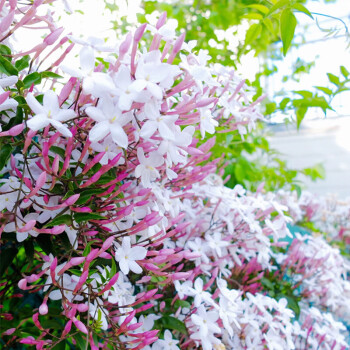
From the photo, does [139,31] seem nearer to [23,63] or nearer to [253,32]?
[23,63]

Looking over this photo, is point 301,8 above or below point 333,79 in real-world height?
above

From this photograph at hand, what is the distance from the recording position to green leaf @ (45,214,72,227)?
1.44 ft

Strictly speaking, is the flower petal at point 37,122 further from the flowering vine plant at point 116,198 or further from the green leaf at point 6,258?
the green leaf at point 6,258

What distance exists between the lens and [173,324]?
646 mm

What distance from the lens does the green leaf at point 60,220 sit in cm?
44

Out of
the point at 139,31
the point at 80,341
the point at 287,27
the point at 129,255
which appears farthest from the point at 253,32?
the point at 80,341

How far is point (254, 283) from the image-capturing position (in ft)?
2.85

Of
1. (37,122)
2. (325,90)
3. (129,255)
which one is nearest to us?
(37,122)

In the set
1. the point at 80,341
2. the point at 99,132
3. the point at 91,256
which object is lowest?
the point at 80,341

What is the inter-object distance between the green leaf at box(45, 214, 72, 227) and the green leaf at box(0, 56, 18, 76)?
6.8 inches

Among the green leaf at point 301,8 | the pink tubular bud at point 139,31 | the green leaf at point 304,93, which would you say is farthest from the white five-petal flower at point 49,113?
the green leaf at point 304,93

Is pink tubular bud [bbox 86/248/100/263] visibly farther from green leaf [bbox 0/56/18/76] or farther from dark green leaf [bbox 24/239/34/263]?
green leaf [bbox 0/56/18/76]

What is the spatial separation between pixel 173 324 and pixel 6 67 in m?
0.44

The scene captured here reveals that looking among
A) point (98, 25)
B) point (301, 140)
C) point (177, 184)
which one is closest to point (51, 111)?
point (177, 184)
